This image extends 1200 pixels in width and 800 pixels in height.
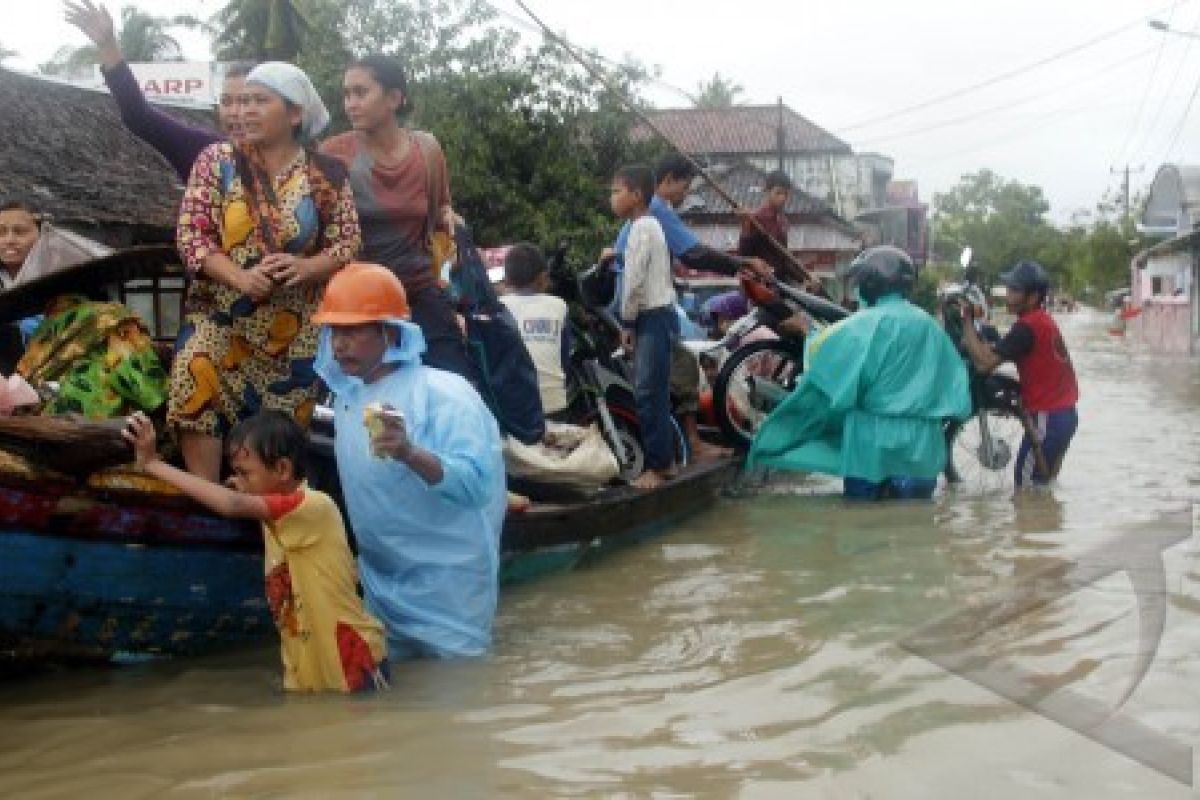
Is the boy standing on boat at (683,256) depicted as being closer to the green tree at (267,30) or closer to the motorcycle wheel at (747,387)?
the motorcycle wheel at (747,387)

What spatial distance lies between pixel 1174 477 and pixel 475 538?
6.34m

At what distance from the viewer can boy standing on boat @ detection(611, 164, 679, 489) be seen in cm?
746

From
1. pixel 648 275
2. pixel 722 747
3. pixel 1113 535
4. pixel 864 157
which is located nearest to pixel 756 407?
pixel 648 275

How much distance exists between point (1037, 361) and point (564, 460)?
356 centimetres

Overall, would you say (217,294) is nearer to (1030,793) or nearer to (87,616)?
(87,616)

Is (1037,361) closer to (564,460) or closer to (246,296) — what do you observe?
(564,460)

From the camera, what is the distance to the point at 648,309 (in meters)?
7.54

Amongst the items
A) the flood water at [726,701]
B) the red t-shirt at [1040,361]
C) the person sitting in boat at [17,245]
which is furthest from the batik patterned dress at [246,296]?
the red t-shirt at [1040,361]

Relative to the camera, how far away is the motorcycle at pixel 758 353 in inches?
348

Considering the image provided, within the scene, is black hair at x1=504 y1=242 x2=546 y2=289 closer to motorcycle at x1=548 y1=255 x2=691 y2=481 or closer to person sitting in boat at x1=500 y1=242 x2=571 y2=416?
person sitting in boat at x1=500 y1=242 x2=571 y2=416

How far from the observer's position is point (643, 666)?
16.1 feet

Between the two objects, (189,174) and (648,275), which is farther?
(648,275)

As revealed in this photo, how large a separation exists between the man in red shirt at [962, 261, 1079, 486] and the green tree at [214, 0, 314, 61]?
44.6 feet

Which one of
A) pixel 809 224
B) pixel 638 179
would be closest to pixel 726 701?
pixel 638 179
